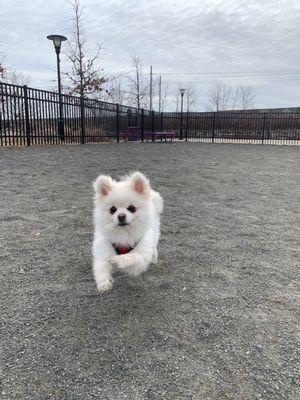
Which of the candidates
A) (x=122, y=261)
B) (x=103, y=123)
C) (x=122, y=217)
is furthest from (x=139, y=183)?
(x=103, y=123)

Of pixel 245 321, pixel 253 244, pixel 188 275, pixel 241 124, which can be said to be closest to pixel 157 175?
pixel 253 244

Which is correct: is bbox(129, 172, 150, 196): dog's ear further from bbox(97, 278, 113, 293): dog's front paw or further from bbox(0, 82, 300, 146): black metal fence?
bbox(0, 82, 300, 146): black metal fence

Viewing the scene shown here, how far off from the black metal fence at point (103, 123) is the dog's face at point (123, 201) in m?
9.86

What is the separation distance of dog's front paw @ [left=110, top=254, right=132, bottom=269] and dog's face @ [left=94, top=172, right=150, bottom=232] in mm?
258

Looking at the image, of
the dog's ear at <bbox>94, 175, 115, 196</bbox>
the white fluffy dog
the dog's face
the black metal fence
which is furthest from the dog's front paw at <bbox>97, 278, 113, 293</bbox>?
the black metal fence

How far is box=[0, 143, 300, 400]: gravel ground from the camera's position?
65.3 inches

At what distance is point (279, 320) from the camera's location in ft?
7.29

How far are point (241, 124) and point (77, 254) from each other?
90.3ft

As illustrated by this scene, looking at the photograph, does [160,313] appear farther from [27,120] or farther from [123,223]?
[27,120]

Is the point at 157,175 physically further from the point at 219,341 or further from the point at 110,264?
the point at 219,341

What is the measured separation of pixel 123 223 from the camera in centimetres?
251

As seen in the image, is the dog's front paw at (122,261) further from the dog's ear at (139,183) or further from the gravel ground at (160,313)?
the dog's ear at (139,183)

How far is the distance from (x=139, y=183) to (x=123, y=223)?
0.37 m

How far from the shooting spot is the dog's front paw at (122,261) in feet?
7.72
